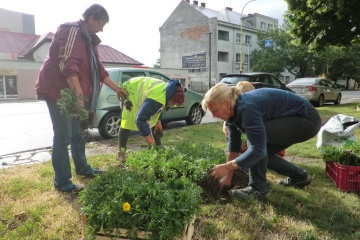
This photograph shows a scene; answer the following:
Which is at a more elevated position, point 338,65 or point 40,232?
point 338,65

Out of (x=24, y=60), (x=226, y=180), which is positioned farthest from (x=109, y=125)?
(x=24, y=60)

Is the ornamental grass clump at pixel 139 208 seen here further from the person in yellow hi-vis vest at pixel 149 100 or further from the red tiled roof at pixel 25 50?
the red tiled roof at pixel 25 50

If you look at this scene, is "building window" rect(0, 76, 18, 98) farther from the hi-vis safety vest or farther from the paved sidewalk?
the hi-vis safety vest

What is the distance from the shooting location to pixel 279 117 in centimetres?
296

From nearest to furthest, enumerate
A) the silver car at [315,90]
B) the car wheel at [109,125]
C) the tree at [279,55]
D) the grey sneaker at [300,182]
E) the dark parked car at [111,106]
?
the grey sneaker at [300,182] → the dark parked car at [111,106] → the car wheel at [109,125] → the silver car at [315,90] → the tree at [279,55]

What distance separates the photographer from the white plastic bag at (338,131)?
4430 millimetres

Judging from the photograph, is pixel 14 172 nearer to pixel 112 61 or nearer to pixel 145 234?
pixel 145 234

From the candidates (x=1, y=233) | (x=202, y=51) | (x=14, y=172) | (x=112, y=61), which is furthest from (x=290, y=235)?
(x=202, y=51)

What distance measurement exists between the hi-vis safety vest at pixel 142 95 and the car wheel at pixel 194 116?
177 inches

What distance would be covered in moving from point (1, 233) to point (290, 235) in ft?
7.69

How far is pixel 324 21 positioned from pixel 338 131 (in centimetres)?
930

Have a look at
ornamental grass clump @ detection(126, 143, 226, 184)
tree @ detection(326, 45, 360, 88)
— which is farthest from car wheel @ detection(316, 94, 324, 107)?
tree @ detection(326, 45, 360, 88)

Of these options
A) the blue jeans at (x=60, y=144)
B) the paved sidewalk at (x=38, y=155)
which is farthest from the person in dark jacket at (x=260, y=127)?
the paved sidewalk at (x=38, y=155)

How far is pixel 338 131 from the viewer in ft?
14.7
